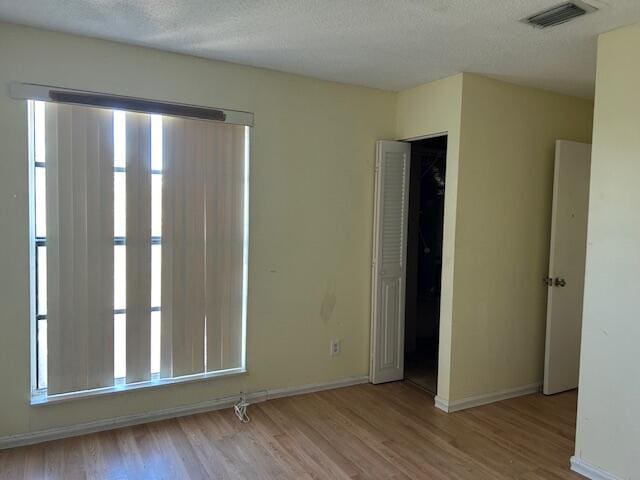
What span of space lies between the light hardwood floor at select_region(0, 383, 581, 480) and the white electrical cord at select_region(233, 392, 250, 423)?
0.05m

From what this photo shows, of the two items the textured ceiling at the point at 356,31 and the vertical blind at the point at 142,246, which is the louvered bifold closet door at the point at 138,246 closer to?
the vertical blind at the point at 142,246

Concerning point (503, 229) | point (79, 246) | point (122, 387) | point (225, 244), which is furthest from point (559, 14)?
point (122, 387)

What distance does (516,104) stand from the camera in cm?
349

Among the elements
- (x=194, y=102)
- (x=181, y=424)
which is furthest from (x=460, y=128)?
(x=181, y=424)

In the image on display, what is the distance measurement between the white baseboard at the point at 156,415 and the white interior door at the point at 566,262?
1.55 meters

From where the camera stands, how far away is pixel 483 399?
3.48 m

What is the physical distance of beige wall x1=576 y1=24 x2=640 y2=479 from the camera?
236cm

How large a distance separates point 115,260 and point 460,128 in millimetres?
2389

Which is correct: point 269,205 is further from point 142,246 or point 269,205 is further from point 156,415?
point 156,415

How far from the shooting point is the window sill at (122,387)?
2.77 metres

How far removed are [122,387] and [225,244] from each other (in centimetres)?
110

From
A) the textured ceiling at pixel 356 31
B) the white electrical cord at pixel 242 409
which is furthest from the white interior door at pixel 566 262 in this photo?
the white electrical cord at pixel 242 409

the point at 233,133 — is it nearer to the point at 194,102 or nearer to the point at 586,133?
the point at 194,102

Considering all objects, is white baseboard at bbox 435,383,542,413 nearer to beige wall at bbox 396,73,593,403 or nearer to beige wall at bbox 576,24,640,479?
beige wall at bbox 396,73,593,403
